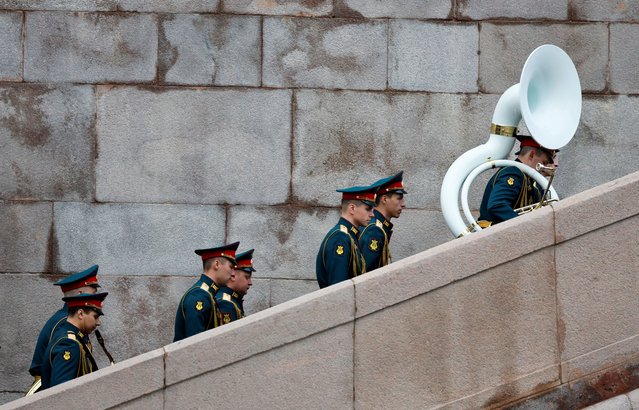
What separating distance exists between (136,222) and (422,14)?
3.21m

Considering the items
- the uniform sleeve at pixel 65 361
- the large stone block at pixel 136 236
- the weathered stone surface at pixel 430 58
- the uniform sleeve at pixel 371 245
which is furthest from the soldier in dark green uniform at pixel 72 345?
the weathered stone surface at pixel 430 58

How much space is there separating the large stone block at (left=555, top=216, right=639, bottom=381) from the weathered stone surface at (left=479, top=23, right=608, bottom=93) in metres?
3.98

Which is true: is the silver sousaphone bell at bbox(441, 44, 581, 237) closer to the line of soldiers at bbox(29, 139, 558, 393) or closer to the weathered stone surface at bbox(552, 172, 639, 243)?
the line of soldiers at bbox(29, 139, 558, 393)

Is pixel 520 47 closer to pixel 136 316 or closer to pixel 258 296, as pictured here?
pixel 258 296

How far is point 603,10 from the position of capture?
12.8m

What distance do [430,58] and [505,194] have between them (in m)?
2.56

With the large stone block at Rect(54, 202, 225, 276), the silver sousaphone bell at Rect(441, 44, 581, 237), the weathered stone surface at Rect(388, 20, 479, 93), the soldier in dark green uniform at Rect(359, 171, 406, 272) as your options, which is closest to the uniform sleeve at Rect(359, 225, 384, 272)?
the soldier in dark green uniform at Rect(359, 171, 406, 272)

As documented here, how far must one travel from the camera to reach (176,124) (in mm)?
12695

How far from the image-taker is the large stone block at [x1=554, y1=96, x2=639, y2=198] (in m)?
12.7

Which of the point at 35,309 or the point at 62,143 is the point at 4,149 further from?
the point at 35,309

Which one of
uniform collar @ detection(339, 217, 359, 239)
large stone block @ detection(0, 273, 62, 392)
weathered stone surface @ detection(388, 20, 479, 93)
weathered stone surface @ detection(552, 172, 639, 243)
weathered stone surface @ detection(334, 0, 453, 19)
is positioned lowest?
large stone block @ detection(0, 273, 62, 392)

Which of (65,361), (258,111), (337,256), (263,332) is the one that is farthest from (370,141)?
(263,332)

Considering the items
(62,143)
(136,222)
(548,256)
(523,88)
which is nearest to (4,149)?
(62,143)

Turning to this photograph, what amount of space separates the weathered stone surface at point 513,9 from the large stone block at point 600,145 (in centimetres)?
85
